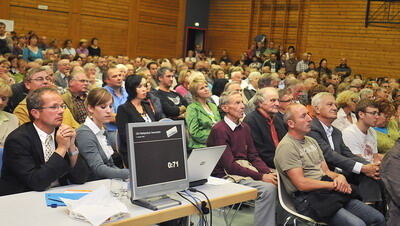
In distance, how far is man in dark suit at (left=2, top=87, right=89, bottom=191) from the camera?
280 cm

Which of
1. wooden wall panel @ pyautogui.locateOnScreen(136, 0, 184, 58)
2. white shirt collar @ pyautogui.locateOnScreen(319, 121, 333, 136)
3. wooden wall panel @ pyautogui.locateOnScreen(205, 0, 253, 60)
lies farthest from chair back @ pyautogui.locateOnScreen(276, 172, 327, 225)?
wooden wall panel @ pyautogui.locateOnScreen(205, 0, 253, 60)

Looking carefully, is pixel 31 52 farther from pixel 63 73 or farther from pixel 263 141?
pixel 263 141

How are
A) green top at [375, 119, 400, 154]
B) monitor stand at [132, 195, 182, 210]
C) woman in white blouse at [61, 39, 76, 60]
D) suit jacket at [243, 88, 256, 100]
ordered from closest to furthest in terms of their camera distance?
monitor stand at [132, 195, 182, 210], green top at [375, 119, 400, 154], suit jacket at [243, 88, 256, 100], woman in white blouse at [61, 39, 76, 60]

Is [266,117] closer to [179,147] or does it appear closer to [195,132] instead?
[195,132]

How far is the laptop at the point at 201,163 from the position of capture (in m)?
2.94

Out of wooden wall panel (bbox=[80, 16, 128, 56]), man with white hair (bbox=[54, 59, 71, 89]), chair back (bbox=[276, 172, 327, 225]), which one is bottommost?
chair back (bbox=[276, 172, 327, 225])

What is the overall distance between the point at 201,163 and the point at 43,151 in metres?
1.00

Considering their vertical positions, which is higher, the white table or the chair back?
the white table

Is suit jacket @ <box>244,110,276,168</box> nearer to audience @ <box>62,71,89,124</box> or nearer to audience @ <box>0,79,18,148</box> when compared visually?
audience @ <box>62,71,89,124</box>

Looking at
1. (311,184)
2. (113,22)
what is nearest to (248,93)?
(311,184)

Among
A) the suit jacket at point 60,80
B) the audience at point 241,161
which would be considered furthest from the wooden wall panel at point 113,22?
the audience at point 241,161

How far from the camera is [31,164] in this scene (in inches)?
112

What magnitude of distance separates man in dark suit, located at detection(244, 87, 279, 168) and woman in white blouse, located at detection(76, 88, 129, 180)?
161 cm

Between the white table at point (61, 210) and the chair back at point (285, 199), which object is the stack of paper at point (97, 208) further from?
the chair back at point (285, 199)
